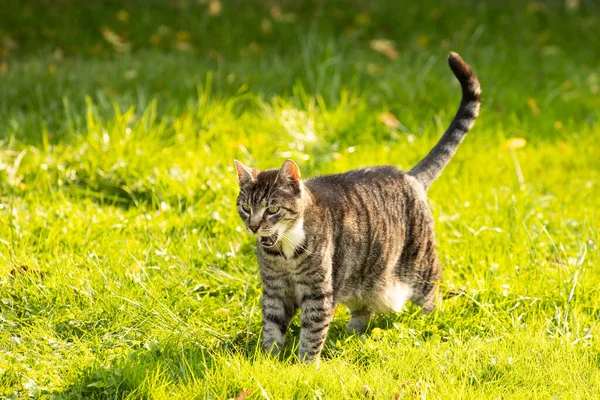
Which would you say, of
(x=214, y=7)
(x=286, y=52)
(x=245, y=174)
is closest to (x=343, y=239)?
(x=245, y=174)

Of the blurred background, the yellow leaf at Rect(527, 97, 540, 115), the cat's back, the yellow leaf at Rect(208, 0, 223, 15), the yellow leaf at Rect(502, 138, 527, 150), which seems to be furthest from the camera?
the yellow leaf at Rect(208, 0, 223, 15)

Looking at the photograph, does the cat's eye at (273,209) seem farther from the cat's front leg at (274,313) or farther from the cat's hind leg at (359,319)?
the cat's hind leg at (359,319)

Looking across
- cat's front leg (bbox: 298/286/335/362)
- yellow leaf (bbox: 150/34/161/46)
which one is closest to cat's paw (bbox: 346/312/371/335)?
cat's front leg (bbox: 298/286/335/362)

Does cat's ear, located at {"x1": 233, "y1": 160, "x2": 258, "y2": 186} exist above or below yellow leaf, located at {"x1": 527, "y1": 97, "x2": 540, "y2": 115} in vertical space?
below

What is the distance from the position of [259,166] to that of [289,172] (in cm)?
200

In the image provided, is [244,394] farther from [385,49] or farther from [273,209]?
[385,49]

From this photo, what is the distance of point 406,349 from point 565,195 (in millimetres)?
2525

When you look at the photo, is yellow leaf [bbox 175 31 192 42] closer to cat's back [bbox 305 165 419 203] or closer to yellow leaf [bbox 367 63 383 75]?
yellow leaf [bbox 367 63 383 75]

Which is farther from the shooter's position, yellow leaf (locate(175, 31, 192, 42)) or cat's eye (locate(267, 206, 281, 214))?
yellow leaf (locate(175, 31, 192, 42))

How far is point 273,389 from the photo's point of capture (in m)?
3.21

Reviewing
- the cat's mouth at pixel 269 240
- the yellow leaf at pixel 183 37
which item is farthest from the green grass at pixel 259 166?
the cat's mouth at pixel 269 240

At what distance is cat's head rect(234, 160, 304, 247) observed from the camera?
351 centimetres

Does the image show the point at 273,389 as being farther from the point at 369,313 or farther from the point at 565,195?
the point at 565,195

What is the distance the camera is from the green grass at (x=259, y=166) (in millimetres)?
3422
